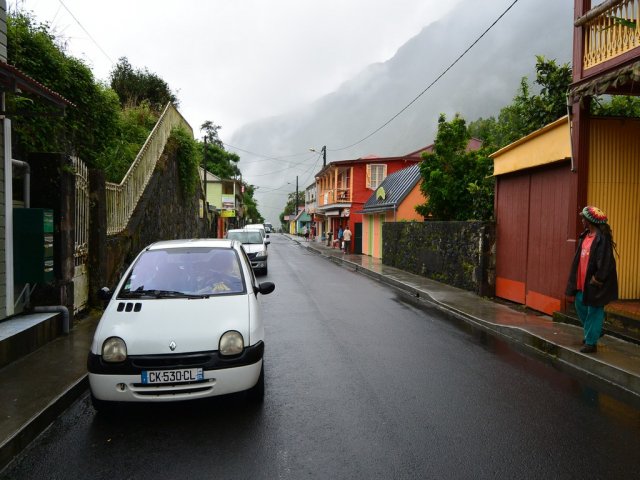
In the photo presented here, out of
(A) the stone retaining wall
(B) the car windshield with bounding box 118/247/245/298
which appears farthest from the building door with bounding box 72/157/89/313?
(A) the stone retaining wall

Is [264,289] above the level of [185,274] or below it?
below

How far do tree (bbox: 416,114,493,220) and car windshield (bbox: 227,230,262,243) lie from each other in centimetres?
678

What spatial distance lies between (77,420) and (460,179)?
52.7ft

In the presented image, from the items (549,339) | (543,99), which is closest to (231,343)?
(549,339)

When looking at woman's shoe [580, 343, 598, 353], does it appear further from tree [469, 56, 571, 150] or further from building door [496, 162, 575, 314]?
tree [469, 56, 571, 150]

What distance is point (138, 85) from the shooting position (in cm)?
2845

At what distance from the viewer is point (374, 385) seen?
17.2 ft

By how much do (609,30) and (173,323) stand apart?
27.3 feet

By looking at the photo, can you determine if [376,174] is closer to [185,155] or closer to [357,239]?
[357,239]

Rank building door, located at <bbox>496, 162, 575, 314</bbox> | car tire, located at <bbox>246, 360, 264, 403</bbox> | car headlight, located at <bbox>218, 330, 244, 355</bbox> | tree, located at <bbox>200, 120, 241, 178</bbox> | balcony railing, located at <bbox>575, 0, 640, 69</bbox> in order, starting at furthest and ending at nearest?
tree, located at <bbox>200, 120, 241, 178</bbox>, building door, located at <bbox>496, 162, 575, 314</bbox>, balcony railing, located at <bbox>575, 0, 640, 69</bbox>, car tire, located at <bbox>246, 360, 264, 403</bbox>, car headlight, located at <bbox>218, 330, 244, 355</bbox>

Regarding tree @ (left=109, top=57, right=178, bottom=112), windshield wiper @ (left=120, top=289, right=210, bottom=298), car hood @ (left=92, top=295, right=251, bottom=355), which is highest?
tree @ (left=109, top=57, right=178, bottom=112)

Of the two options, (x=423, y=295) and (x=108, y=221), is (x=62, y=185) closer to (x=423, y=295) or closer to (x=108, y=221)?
(x=108, y=221)

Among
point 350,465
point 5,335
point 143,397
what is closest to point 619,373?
point 350,465

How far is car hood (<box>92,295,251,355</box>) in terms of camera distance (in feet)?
13.7
